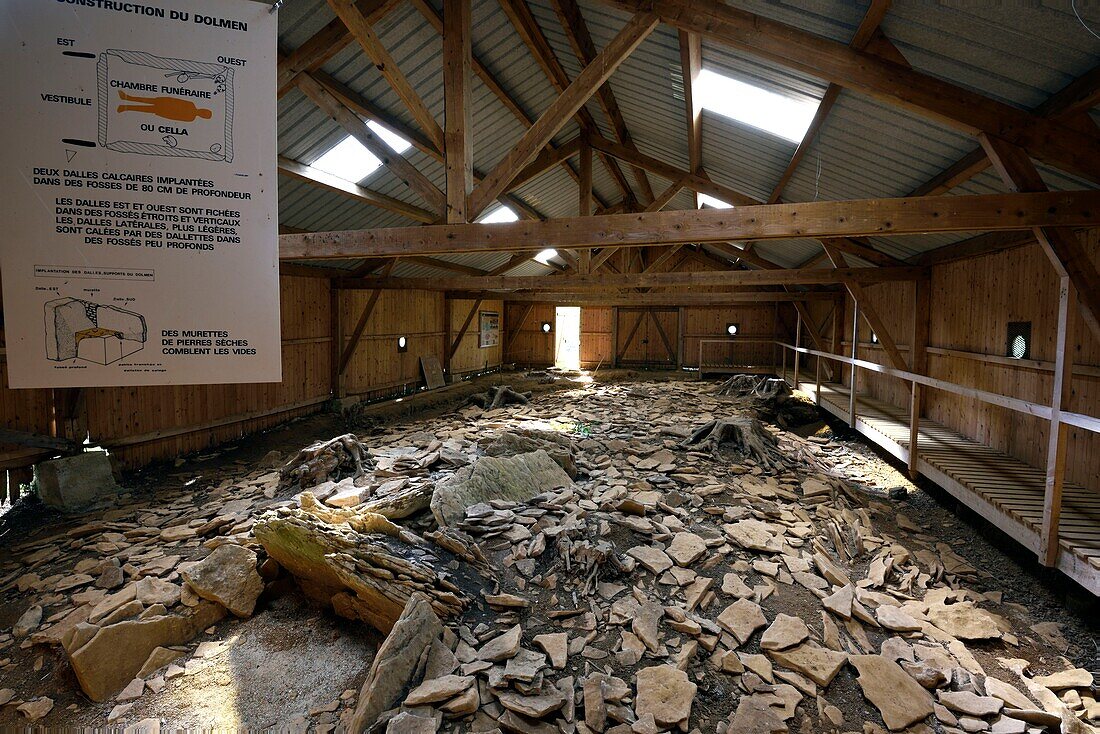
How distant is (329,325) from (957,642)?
12323mm

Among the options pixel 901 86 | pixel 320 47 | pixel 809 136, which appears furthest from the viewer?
pixel 809 136

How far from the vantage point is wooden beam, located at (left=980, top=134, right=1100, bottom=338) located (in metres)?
3.89

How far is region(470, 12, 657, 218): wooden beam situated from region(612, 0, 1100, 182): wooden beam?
20.9 inches

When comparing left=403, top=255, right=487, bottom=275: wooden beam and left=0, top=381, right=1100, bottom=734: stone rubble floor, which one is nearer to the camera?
left=0, top=381, right=1100, bottom=734: stone rubble floor

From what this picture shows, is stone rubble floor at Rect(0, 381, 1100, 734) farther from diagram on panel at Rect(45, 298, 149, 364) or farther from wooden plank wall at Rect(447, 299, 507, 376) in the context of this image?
wooden plank wall at Rect(447, 299, 507, 376)

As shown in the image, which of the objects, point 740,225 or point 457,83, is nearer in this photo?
point 740,225

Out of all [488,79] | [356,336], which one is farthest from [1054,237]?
[356,336]

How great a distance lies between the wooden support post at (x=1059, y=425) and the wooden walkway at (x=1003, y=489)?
9 centimetres

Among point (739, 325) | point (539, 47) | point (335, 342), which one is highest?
point (539, 47)

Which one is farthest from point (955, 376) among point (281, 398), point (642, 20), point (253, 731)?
point (281, 398)

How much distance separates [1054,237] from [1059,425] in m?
1.59

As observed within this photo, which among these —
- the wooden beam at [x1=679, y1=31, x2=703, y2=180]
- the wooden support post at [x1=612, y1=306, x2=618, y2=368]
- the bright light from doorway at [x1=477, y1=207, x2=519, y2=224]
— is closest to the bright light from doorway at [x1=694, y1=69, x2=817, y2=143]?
the wooden beam at [x1=679, y1=31, x2=703, y2=180]

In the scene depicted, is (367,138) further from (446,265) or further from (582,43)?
(446,265)

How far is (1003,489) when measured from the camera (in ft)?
16.6
